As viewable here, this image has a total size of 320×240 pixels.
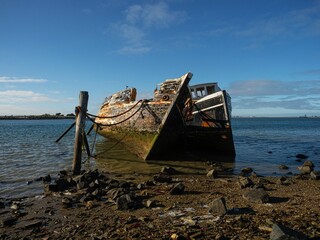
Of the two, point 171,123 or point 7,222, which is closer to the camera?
point 7,222

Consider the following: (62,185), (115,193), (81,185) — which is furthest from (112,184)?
(62,185)

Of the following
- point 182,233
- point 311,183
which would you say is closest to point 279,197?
point 311,183

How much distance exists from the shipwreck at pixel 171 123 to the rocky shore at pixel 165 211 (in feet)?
Answer: 14.1

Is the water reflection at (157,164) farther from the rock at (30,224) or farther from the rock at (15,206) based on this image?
the rock at (30,224)

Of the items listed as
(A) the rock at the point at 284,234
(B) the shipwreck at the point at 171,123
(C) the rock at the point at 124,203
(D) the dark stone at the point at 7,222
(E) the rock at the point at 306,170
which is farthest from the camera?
(B) the shipwreck at the point at 171,123

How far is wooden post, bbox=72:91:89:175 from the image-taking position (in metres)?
10.8

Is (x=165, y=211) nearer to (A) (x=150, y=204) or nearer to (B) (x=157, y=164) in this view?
(A) (x=150, y=204)

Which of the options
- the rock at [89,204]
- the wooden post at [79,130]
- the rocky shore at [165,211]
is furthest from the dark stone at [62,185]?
the wooden post at [79,130]

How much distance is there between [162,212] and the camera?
6172 millimetres

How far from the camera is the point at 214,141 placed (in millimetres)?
15664

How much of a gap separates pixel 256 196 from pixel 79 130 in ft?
22.5

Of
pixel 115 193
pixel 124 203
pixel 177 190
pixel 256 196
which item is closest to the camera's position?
pixel 124 203

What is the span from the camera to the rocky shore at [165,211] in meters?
5.04

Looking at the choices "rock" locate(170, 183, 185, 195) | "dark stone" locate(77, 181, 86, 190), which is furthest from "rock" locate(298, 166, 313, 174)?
"dark stone" locate(77, 181, 86, 190)
